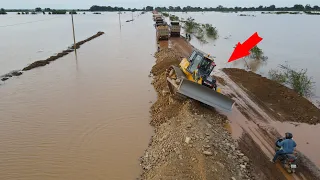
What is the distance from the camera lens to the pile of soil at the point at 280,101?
41.0 feet

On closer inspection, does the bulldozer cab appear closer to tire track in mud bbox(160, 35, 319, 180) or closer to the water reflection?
tire track in mud bbox(160, 35, 319, 180)

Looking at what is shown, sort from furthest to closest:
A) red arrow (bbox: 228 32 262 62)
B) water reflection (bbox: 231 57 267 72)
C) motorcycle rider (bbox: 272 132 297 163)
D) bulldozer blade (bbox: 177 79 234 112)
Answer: water reflection (bbox: 231 57 267 72), bulldozer blade (bbox: 177 79 234 112), red arrow (bbox: 228 32 262 62), motorcycle rider (bbox: 272 132 297 163)

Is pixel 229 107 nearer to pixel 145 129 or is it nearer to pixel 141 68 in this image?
pixel 145 129

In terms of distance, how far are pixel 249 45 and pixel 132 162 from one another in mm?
6863

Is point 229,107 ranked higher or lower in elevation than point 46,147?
higher

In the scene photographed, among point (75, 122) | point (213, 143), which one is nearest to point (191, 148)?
point (213, 143)

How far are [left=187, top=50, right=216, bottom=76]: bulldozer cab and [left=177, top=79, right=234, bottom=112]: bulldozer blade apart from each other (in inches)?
51.2

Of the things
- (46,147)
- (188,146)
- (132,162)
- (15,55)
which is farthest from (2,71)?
(188,146)

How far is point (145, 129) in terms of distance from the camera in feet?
38.8

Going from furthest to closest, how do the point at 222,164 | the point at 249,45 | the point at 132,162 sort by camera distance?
the point at 249,45
the point at 132,162
the point at 222,164

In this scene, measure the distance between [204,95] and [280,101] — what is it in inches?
197

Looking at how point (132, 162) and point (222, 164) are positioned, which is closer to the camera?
point (222, 164)

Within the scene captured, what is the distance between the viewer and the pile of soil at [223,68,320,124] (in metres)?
12.5

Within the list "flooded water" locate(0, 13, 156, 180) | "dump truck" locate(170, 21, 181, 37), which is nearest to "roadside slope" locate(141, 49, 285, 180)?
"flooded water" locate(0, 13, 156, 180)
